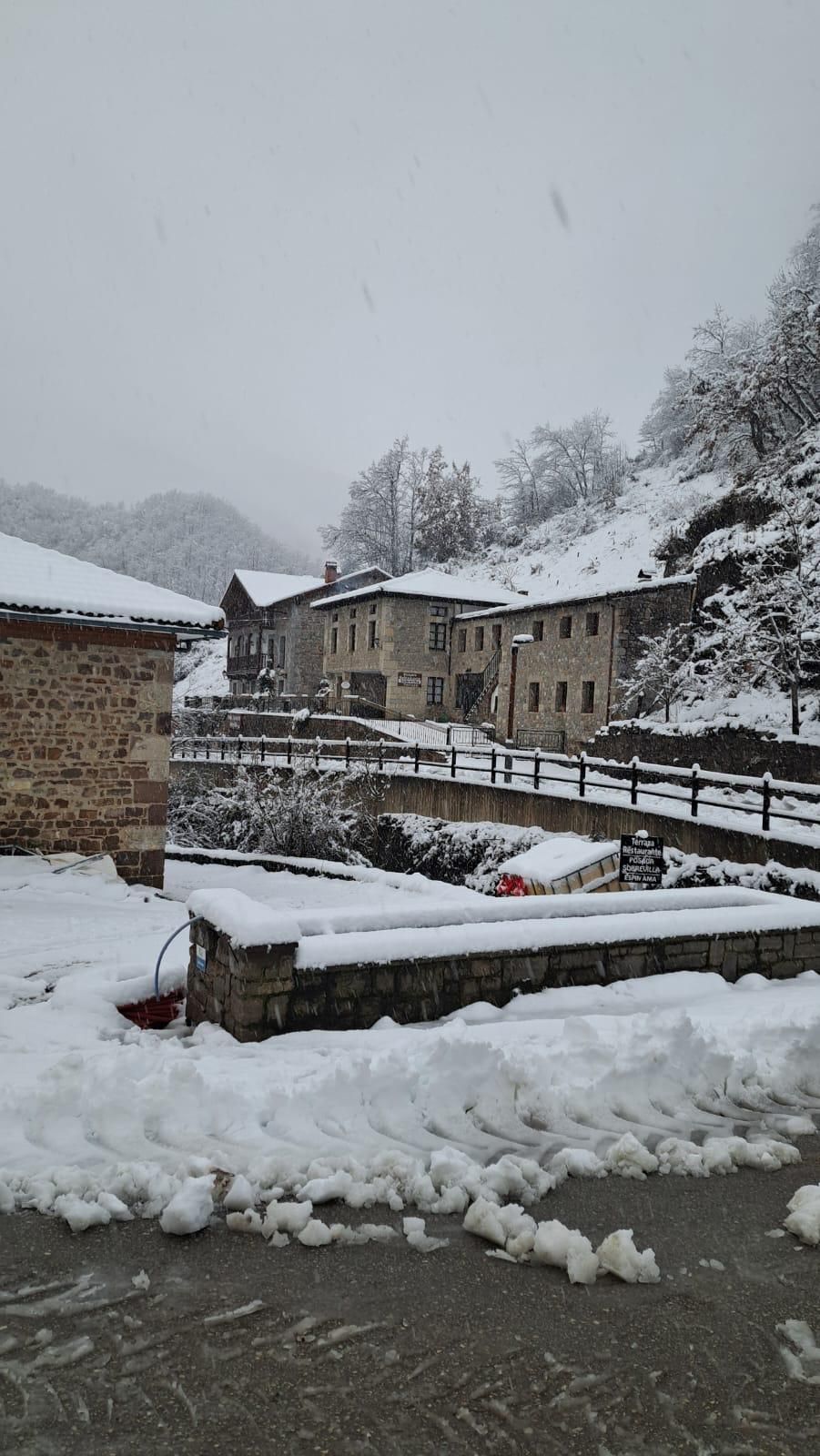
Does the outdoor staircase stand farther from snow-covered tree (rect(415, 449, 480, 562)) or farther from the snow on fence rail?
snow-covered tree (rect(415, 449, 480, 562))

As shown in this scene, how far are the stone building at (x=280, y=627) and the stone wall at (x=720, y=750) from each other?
23.1 m

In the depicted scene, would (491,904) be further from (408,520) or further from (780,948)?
(408,520)

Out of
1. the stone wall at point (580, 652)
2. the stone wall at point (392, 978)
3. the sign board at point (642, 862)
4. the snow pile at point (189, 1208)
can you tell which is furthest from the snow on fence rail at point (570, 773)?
the snow pile at point (189, 1208)

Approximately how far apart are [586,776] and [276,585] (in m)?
33.8

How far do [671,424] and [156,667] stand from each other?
58.3 metres

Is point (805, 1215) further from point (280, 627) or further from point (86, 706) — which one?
point (280, 627)

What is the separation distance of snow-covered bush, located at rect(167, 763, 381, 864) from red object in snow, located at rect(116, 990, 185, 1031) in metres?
12.4

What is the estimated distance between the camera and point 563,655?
32.8 meters

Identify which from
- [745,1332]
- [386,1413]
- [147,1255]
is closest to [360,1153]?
[147,1255]

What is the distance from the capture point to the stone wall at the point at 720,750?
1812 cm

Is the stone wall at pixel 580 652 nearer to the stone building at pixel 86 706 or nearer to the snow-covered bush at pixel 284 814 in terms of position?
the snow-covered bush at pixel 284 814

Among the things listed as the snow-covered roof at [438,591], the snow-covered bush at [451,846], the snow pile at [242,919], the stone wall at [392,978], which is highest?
the snow-covered roof at [438,591]

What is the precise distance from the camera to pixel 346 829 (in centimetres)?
2025

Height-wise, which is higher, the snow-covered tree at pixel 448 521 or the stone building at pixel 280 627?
the snow-covered tree at pixel 448 521
